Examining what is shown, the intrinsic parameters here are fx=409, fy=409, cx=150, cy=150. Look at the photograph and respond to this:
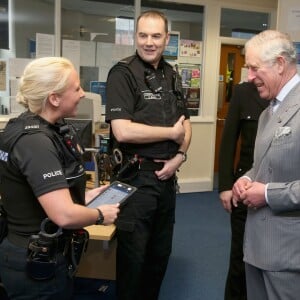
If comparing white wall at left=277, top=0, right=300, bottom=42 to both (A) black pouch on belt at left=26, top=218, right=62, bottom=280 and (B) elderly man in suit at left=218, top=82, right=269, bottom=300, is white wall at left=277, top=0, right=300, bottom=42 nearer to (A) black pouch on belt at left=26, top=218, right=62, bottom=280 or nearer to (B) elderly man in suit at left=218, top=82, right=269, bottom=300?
(B) elderly man in suit at left=218, top=82, right=269, bottom=300

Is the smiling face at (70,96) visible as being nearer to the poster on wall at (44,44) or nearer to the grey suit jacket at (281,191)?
the grey suit jacket at (281,191)

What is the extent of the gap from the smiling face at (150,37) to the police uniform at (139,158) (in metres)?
0.06

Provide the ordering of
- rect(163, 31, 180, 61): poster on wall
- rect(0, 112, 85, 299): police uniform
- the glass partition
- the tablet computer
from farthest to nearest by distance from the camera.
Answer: the glass partition < rect(163, 31, 180, 61): poster on wall < the tablet computer < rect(0, 112, 85, 299): police uniform

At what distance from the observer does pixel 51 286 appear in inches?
55.9

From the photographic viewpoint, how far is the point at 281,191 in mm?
1325

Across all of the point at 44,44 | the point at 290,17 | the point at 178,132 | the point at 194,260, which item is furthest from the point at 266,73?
the point at 44,44

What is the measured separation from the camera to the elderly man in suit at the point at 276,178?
133cm

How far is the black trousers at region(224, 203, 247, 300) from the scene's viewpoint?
204 cm

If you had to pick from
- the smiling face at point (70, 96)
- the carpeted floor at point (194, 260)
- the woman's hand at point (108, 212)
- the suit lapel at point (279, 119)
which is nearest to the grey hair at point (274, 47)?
the suit lapel at point (279, 119)

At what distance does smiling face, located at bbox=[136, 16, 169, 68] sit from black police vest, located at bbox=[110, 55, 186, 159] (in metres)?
0.06

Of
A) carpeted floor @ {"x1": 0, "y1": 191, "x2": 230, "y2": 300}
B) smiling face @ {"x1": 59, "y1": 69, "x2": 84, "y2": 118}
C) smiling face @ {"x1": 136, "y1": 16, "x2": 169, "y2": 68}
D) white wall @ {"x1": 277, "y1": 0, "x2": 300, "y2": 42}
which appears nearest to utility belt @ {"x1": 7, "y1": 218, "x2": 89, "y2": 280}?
smiling face @ {"x1": 59, "y1": 69, "x2": 84, "y2": 118}

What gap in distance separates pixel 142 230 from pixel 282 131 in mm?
946

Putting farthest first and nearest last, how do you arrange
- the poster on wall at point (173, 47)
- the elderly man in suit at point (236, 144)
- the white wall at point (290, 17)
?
the poster on wall at point (173, 47)
the white wall at point (290, 17)
the elderly man in suit at point (236, 144)

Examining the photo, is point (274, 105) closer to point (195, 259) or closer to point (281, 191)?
point (281, 191)
